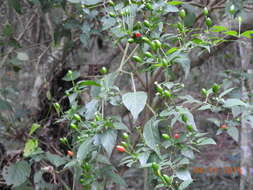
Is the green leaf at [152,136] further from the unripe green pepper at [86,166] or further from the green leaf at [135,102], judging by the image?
the unripe green pepper at [86,166]

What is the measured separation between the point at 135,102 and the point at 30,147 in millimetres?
995

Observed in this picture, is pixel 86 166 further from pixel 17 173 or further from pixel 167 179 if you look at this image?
pixel 17 173

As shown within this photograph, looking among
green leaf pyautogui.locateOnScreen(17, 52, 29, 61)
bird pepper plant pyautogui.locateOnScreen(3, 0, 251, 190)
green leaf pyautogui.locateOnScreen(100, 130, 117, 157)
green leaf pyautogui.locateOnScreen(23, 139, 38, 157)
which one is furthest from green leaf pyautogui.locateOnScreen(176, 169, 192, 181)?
green leaf pyautogui.locateOnScreen(17, 52, 29, 61)

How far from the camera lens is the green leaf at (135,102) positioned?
1031mm

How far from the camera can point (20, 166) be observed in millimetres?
1880

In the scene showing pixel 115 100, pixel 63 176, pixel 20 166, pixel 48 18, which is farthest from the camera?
pixel 48 18

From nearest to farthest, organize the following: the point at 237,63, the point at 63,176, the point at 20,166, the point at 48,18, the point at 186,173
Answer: the point at 186,173
the point at 20,166
the point at 63,176
the point at 48,18
the point at 237,63

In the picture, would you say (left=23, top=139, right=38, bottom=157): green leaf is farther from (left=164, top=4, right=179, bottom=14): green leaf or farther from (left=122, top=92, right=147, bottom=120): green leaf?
(left=164, top=4, right=179, bottom=14): green leaf

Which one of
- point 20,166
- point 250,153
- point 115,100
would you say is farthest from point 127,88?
point 115,100

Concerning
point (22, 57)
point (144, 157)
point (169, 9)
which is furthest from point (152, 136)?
point (22, 57)

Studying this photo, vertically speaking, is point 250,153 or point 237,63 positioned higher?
point 237,63

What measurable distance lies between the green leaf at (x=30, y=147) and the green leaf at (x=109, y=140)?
2.63 ft

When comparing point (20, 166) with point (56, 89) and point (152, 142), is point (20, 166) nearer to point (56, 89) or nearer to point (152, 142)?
point (56, 89)

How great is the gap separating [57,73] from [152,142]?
1.26 metres
